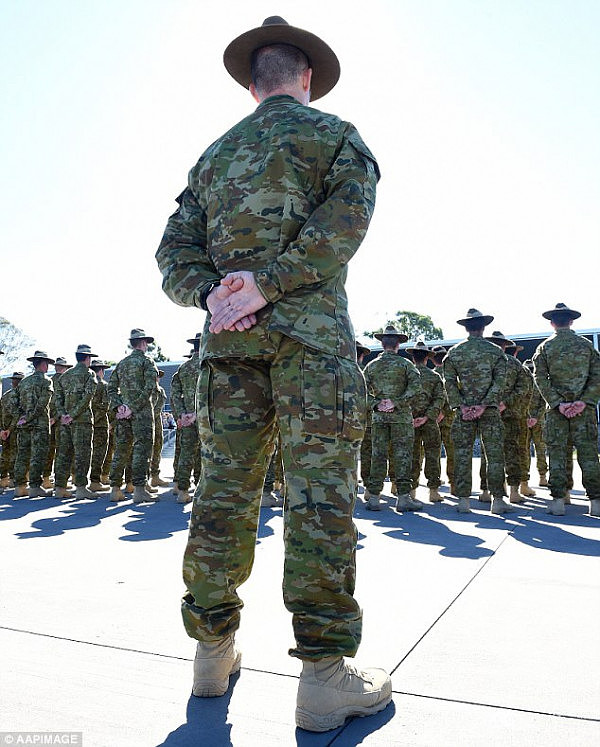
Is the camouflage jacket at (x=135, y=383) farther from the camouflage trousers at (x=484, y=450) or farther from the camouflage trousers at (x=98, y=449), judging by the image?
the camouflage trousers at (x=484, y=450)

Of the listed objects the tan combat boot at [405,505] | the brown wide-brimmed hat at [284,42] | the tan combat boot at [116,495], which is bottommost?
the tan combat boot at [116,495]

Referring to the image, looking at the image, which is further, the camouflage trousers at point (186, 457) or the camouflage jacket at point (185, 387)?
→ the camouflage jacket at point (185, 387)

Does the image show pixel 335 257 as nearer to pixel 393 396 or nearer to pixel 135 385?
pixel 393 396

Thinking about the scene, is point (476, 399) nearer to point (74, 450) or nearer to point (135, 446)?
point (135, 446)

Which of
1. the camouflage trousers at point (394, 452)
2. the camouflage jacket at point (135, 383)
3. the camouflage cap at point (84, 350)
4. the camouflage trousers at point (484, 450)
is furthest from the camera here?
the camouflage cap at point (84, 350)

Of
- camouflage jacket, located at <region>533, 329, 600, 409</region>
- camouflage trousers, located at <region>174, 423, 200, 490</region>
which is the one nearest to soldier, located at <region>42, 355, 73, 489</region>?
camouflage trousers, located at <region>174, 423, 200, 490</region>

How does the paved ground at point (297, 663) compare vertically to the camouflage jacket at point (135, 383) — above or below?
below

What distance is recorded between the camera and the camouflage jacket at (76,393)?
891cm

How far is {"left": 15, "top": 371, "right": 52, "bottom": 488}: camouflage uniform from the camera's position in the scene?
9141mm

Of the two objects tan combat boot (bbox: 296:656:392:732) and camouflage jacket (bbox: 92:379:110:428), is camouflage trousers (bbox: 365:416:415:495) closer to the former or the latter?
camouflage jacket (bbox: 92:379:110:428)

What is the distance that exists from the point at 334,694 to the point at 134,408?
6990 mm

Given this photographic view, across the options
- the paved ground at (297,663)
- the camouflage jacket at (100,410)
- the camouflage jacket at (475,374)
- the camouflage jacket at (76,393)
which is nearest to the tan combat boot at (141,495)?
the camouflage jacket at (76,393)

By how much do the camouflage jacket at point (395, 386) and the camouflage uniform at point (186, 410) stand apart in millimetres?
2280

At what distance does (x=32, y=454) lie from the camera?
9188mm
